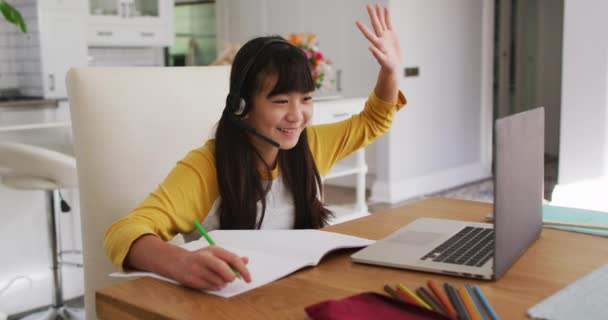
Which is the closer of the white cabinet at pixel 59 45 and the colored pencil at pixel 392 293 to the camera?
the colored pencil at pixel 392 293

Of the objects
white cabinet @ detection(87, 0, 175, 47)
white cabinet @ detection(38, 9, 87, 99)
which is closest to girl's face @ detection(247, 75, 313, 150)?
white cabinet @ detection(38, 9, 87, 99)

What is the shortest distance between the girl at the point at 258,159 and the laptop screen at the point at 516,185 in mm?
381

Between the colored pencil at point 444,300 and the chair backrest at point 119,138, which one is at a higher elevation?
the chair backrest at point 119,138

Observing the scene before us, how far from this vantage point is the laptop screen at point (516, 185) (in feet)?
2.85

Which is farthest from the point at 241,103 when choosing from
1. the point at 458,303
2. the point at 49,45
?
the point at 49,45

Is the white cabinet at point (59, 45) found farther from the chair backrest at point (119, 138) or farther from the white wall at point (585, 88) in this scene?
the chair backrest at point (119, 138)

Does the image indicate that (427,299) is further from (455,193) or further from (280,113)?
(455,193)

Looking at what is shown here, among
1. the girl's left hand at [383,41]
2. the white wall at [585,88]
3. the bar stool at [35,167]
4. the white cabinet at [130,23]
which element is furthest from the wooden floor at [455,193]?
the girl's left hand at [383,41]

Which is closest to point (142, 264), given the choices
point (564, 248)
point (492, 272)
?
point (492, 272)

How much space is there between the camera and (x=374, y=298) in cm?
81

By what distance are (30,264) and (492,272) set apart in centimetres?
231

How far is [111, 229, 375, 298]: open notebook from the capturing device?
0.95 metres

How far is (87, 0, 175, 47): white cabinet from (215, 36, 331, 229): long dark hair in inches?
161

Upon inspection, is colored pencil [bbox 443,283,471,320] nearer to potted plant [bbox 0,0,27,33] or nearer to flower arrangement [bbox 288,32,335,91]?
potted plant [bbox 0,0,27,33]
